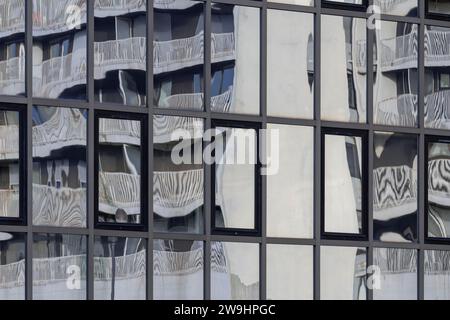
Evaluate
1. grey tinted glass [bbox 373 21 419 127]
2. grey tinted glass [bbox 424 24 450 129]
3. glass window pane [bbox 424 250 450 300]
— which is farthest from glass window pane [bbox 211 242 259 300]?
grey tinted glass [bbox 424 24 450 129]

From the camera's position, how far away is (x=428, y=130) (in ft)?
84.6

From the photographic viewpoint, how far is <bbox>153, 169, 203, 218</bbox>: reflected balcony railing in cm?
2409

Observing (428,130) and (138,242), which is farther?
(428,130)

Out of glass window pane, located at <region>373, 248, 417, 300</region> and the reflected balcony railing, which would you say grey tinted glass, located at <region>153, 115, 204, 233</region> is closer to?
the reflected balcony railing

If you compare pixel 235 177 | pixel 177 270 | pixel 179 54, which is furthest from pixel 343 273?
pixel 179 54

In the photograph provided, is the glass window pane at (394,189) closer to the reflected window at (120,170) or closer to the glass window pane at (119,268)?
the reflected window at (120,170)

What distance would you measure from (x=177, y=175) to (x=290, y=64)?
2429mm

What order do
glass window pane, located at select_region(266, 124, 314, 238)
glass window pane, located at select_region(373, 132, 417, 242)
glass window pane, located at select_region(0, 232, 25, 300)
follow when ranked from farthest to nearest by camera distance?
1. glass window pane, located at select_region(373, 132, 417, 242)
2. glass window pane, located at select_region(266, 124, 314, 238)
3. glass window pane, located at select_region(0, 232, 25, 300)

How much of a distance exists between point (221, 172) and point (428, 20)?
4.12 metres

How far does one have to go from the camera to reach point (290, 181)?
81.7ft
